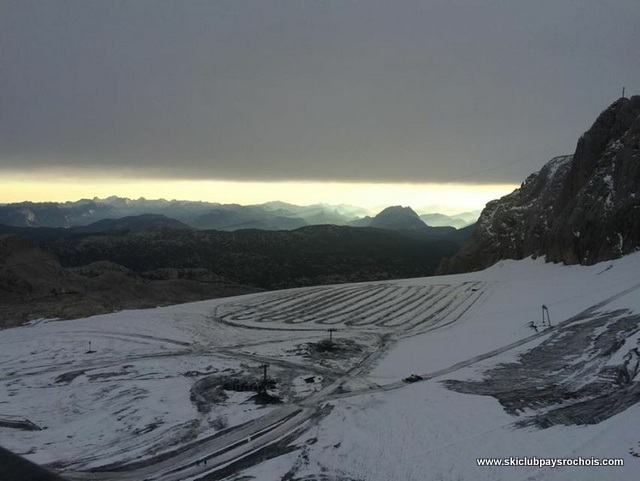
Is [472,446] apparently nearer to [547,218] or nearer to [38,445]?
[38,445]

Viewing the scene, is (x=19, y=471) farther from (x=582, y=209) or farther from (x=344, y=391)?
(x=582, y=209)

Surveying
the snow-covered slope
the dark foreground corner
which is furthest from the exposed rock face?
the dark foreground corner

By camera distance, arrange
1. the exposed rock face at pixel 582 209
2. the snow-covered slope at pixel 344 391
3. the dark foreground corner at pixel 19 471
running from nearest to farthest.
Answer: the dark foreground corner at pixel 19 471 < the snow-covered slope at pixel 344 391 < the exposed rock face at pixel 582 209

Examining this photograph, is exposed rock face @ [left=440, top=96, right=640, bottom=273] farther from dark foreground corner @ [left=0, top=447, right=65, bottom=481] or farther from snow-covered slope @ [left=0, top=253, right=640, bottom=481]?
dark foreground corner @ [left=0, top=447, right=65, bottom=481]

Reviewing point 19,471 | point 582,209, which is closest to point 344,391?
point 19,471

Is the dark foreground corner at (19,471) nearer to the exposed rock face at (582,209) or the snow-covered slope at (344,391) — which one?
the snow-covered slope at (344,391)

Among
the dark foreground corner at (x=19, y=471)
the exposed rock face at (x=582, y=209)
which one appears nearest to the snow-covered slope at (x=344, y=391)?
the exposed rock face at (x=582, y=209)

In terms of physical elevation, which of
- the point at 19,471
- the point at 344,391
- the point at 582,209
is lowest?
Answer: the point at 344,391
